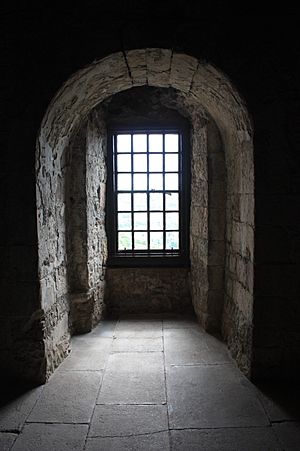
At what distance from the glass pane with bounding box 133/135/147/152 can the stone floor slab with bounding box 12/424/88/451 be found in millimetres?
3533

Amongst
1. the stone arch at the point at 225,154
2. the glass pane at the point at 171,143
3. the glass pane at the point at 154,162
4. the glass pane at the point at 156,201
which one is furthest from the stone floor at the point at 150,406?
the glass pane at the point at 171,143

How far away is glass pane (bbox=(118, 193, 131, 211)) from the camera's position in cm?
538

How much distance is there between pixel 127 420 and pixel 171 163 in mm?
3379

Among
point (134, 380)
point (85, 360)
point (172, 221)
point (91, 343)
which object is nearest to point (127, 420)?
point (134, 380)

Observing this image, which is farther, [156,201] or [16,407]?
[156,201]

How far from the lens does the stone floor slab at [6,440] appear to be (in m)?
2.48

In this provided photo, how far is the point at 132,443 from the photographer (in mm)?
2496

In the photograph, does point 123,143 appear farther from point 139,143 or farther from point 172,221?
point 172,221

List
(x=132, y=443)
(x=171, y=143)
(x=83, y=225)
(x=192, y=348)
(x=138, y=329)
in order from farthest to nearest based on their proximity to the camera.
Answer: (x=171, y=143)
(x=138, y=329)
(x=83, y=225)
(x=192, y=348)
(x=132, y=443)

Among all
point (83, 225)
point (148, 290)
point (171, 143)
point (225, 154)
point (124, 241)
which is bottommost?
point (148, 290)

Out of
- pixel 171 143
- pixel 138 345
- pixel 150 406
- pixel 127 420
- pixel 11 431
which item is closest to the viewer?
pixel 11 431

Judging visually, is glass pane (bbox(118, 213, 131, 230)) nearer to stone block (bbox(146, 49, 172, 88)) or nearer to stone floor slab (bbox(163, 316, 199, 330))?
stone floor slab (bbox(163, 316, 199, 330))

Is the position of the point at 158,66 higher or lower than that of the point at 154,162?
higher

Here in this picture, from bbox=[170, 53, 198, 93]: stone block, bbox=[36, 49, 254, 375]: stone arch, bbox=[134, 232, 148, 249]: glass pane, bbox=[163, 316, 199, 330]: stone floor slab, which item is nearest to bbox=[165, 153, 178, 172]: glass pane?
bbox=[134, 232, 148, 249]: glass pane
